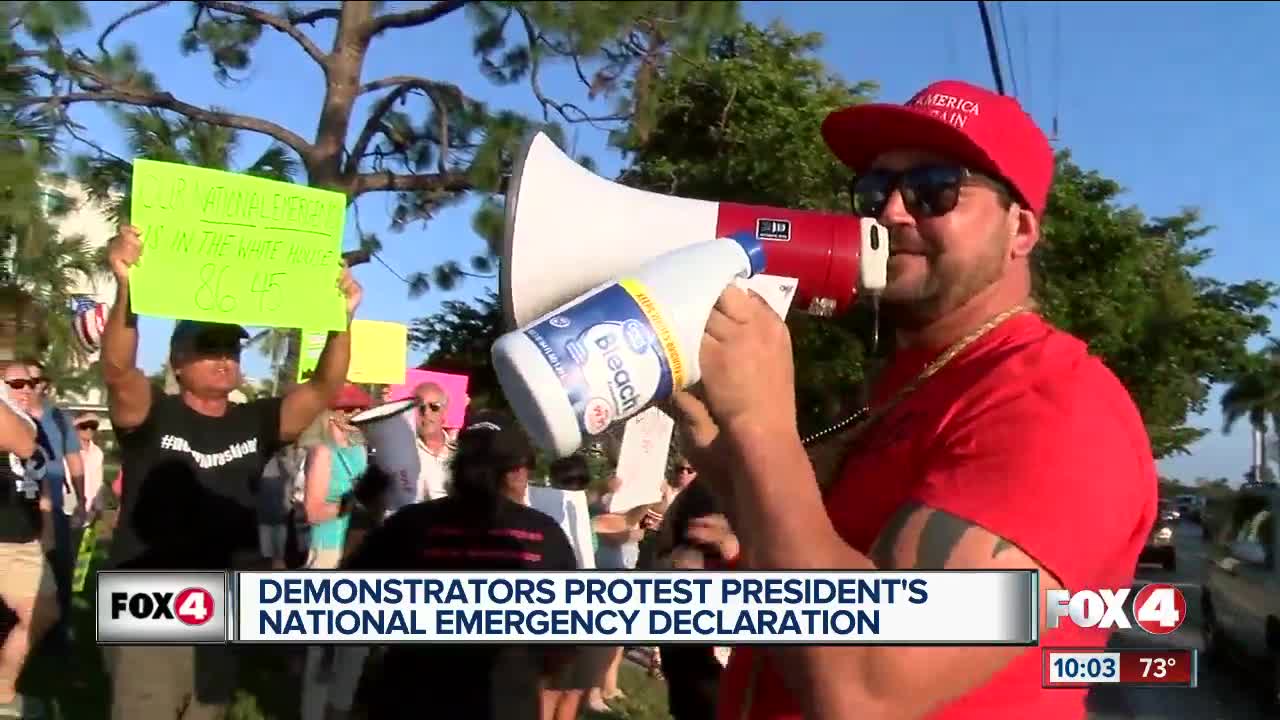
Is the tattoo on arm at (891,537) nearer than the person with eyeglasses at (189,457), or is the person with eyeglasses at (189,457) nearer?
the tattoo on arm at (891,537)

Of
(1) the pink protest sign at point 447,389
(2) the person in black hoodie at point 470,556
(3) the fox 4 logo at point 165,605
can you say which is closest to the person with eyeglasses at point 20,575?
(1) the pink protest sign at point 447,389

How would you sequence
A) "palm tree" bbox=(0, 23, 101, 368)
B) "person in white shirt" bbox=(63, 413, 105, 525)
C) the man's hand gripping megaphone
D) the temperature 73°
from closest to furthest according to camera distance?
the man's hand gripping megaphone, the temperature 73°, "palm tree" bbox=(0, 23, 101, 368), "person in white shirt" bbox=(63, 413, 105, 525)

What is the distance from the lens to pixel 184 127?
5.43 metres

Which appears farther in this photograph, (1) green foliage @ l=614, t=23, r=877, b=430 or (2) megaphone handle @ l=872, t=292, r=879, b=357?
(1) green foliage @ l=614, t=23, r=877, b=430

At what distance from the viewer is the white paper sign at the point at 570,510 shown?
4.65 m

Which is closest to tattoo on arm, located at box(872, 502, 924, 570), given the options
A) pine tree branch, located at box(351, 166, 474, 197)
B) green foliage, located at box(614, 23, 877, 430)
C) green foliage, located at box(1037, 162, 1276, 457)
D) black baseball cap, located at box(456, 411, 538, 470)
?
black baseball cap, located at box(456, 411, 538, 470)

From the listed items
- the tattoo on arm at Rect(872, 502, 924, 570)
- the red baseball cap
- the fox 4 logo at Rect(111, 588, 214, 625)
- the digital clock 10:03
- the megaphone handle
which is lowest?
the fox 4 logo at Rect(111, 588, 214, 625)

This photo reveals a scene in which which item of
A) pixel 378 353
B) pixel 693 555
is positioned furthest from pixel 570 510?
pixel 693 555

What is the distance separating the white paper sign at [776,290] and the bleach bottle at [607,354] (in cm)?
10

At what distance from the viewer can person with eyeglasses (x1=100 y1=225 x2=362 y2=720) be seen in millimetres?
3340

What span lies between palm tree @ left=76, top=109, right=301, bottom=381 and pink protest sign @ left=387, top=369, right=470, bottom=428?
2.25ft

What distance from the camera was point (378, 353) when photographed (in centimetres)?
544

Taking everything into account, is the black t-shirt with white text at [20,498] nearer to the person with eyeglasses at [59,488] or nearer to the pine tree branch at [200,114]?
the person with eyeglasses at [59,488]

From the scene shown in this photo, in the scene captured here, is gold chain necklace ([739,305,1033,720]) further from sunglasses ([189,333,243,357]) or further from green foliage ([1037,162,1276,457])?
green foliage ([1037,162,1276,457])
